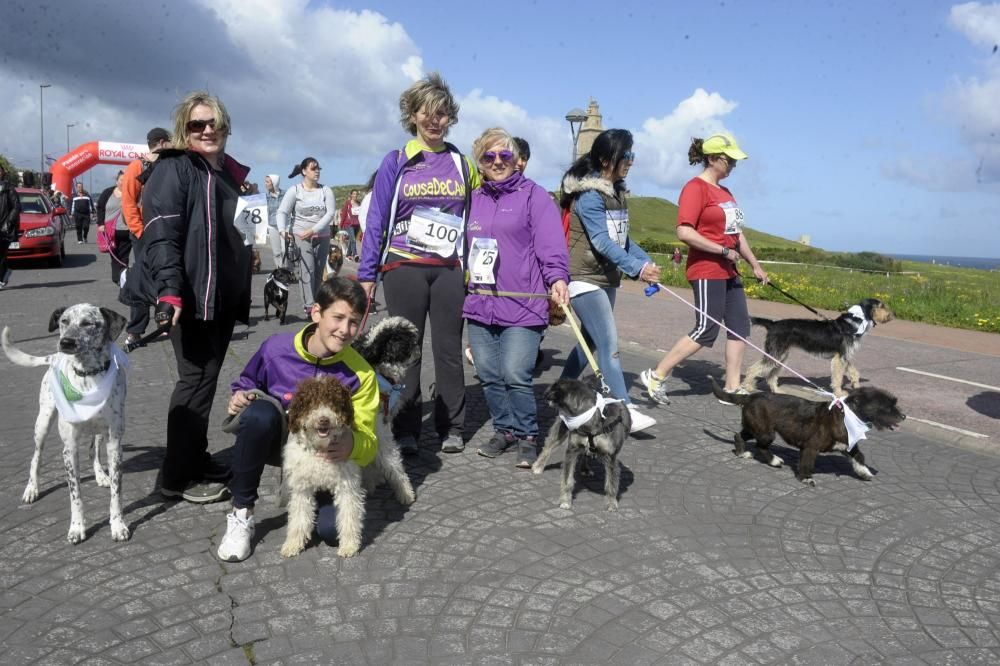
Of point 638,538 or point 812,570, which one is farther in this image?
point 638,538

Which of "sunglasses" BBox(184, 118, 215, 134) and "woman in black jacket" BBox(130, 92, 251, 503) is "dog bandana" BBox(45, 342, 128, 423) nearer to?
"woman in black jacket" BBox(130, 92, 251, 503)

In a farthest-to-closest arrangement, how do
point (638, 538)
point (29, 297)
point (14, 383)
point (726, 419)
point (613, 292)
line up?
1. point (29, 297)
2. point (14, 383)
3. point (726, 419)
4. point (613, 292)
5. point (638, 538)

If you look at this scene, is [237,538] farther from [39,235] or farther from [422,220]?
[39,235]

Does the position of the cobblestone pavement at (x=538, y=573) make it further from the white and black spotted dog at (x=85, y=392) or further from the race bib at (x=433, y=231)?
the race bib at (x=433, y=231)

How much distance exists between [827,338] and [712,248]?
181cm

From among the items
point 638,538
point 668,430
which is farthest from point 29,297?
point 638,538

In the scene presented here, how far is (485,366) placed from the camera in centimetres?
542

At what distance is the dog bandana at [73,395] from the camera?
150 inches

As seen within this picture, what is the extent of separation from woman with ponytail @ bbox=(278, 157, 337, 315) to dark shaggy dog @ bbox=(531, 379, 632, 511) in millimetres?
7068

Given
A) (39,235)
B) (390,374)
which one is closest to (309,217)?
(390,374)

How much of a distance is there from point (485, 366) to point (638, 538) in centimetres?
183

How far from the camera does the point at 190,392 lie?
14.2ft

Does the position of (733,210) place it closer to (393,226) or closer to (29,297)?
(393,226)

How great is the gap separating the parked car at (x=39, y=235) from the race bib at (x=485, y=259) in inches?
683
